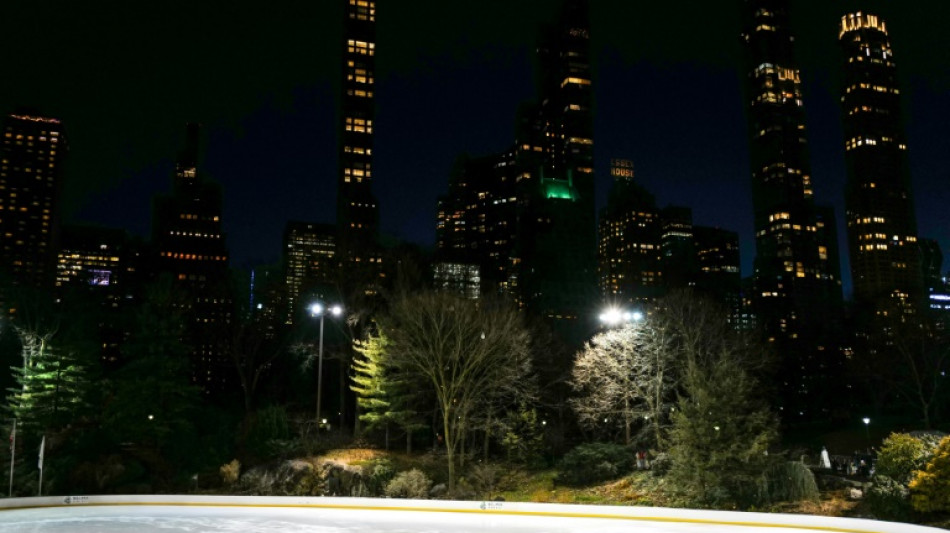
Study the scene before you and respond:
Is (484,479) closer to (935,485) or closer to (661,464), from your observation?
(661,464)

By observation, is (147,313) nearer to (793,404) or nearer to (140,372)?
(140,372)

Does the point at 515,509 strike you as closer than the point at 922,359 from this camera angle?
Yes

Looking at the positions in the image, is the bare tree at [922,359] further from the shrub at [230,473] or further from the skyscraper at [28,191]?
the skyscraper at [28,191]

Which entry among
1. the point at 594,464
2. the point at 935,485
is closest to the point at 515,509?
the point at 594,464

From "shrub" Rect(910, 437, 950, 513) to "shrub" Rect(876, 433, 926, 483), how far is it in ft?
4.13

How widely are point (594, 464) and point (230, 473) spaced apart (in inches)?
588

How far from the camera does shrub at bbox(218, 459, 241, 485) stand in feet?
97.7

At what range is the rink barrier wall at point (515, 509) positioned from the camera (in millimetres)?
16094

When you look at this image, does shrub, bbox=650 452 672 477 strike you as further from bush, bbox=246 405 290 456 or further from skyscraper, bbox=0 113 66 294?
skyscraper, bbox=0 113 66 294

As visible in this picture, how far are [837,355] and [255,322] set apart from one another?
50.7 m

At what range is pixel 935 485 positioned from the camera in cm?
1656

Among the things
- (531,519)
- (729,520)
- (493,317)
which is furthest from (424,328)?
(729,520)

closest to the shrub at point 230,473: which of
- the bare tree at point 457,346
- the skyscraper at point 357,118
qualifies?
the bare tree at point 457,346

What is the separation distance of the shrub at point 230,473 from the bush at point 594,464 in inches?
530
